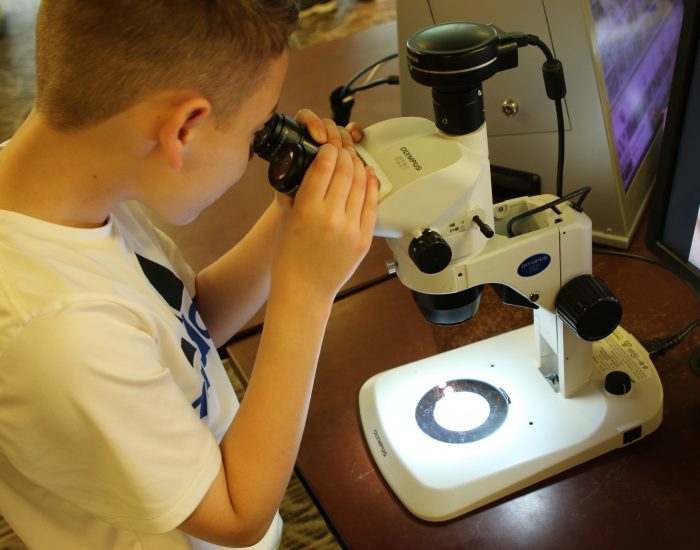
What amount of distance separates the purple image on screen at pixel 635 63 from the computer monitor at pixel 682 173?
0.25m

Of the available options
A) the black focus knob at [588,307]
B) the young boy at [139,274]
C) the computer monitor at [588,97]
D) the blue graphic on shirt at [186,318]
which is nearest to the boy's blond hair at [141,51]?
the young boy at [139,274]

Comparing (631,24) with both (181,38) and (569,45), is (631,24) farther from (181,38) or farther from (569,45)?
(181,38)

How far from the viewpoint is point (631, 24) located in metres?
0.97

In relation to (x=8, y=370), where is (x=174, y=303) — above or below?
below

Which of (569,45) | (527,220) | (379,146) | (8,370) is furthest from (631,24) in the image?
(8,370)

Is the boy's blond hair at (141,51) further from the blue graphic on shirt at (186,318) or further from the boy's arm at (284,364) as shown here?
the blue graphic on shirt at (186,318)

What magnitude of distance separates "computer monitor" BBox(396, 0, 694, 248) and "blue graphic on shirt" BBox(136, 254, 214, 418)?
0.55m

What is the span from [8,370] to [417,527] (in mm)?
421

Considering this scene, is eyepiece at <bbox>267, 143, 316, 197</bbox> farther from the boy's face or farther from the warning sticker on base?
the warning sticker on base

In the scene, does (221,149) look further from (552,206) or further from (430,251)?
(552,206)

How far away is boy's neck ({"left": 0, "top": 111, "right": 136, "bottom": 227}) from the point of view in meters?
0.59

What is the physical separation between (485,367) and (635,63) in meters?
0.52

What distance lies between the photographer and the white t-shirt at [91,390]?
519mm

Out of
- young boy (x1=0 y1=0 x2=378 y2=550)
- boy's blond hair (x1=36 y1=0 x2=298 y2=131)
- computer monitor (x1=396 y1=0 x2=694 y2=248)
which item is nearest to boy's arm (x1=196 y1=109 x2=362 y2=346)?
young boy (x1=0 y1=0 x2=378 y2=550)
